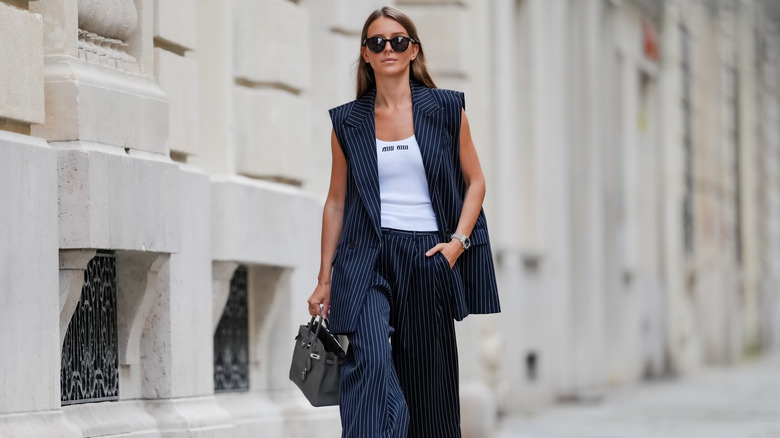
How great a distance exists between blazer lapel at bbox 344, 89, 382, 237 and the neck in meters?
0.04

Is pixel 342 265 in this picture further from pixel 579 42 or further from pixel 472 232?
pixel 579 42

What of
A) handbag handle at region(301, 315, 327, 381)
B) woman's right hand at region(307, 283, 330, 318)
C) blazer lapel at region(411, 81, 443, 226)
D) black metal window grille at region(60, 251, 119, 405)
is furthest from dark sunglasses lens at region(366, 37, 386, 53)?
black metal window grille at region(60, 251, 119, 405)

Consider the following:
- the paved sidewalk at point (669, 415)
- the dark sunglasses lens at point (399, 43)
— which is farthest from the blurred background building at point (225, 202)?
the dark sunglasses lens at point (399, 43)

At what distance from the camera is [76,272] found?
6395mm

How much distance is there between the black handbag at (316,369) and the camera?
5.68m

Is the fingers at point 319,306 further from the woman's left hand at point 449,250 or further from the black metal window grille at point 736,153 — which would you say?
the black metal window grille at point 736,153

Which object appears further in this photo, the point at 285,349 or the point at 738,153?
the point at 738,153

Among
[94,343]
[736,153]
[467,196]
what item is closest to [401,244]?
[467,196]

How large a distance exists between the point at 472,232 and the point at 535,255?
943cm

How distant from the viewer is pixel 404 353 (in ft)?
18.7

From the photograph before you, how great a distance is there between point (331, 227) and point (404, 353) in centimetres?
54

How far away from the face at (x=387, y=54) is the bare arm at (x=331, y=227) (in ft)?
0.97

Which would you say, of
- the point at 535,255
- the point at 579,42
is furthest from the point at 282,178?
the point at 579,42

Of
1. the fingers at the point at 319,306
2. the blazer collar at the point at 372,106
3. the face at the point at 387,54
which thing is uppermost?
the face at the point at 387,54
